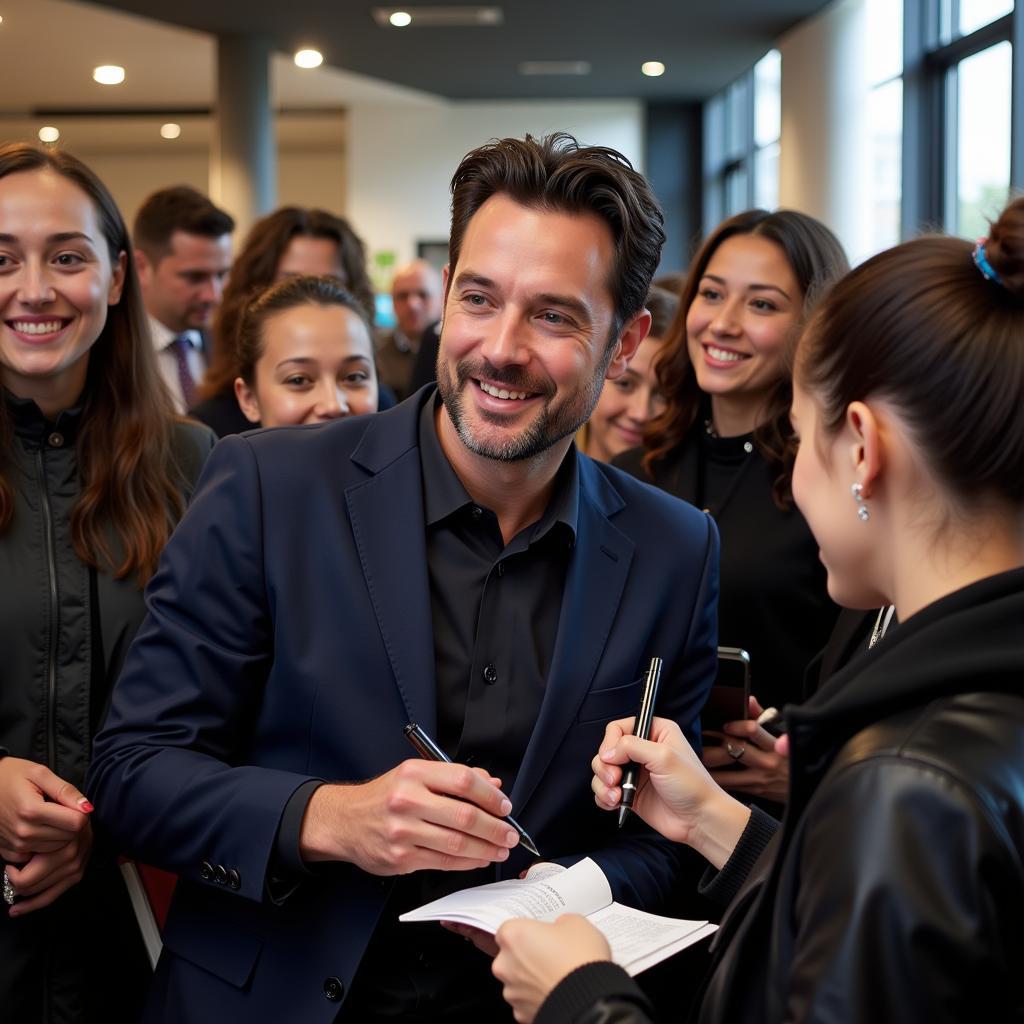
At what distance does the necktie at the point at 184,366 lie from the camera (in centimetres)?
501

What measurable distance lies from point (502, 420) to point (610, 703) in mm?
466

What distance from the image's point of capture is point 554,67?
13.4m

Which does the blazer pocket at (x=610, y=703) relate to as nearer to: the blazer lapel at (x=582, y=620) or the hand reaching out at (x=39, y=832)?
the blazer lapel at (x=582, y=620)

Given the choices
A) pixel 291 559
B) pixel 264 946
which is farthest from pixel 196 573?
pixel 264 946

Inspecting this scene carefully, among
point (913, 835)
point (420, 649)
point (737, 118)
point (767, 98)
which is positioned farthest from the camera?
point (737, 118)

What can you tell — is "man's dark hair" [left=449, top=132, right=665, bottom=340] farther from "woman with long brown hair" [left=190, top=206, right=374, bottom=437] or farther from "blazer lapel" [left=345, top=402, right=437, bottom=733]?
"woman with long brown hair" [left=190, top=206, right=374, bottom=437]

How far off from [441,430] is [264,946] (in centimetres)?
83

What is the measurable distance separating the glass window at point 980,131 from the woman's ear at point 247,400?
16.6ft

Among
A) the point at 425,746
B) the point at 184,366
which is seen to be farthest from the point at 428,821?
the point at 184,366

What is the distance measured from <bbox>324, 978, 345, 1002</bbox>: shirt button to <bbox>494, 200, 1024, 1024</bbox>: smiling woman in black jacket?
40 centimetres

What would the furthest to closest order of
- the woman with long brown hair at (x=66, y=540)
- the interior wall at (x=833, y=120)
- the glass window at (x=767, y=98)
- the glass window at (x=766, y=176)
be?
the glass window at (x=766, y=176) → the glass window at (x=767, y=98) → the interior wall at (x=833, y=120) → the woman with long brown hair at (x=66, y=540)

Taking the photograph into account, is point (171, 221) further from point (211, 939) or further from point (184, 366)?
point (211, 939)

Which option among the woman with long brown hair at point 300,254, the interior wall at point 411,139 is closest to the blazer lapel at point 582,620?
the woman with long brown hair at point 300,254

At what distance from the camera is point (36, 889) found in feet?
6.55
